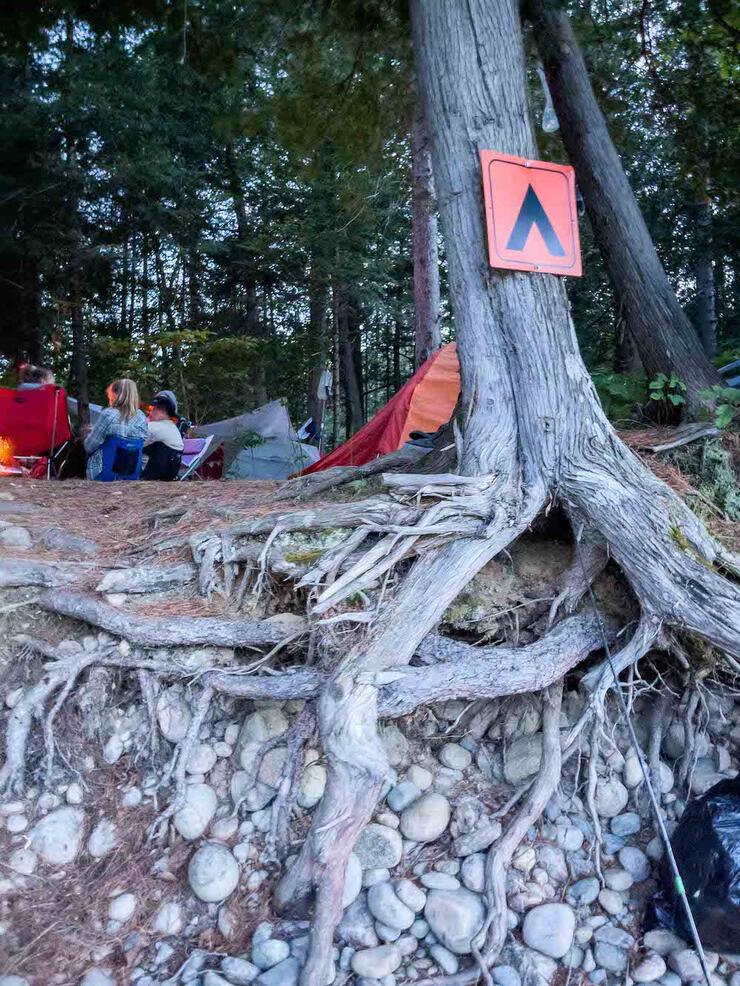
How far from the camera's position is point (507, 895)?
2889 millimetres

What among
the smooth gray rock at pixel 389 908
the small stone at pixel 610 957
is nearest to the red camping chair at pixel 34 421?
the smooth gray rock at pixel 389 908

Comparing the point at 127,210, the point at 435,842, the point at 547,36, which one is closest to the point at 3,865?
the point at 435,842

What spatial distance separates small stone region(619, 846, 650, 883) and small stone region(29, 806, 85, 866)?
209cm

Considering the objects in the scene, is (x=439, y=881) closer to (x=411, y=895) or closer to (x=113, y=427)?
(x=411, y=895)

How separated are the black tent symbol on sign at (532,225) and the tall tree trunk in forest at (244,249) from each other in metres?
11.8

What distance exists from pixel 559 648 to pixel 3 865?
7.48 feet

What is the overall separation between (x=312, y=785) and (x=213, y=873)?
47 cm

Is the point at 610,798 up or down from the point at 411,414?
down

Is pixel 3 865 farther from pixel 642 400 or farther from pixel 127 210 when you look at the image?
pixel 127 210

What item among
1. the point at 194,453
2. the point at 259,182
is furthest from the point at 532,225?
the point at 259,182

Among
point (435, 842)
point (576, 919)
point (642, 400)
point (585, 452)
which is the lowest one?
point (576, 919)

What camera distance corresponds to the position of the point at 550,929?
2.79 meters

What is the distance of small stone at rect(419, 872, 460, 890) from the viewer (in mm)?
2891

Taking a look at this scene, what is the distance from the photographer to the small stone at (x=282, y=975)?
252 cm
